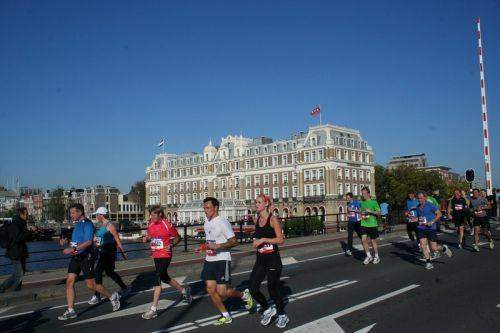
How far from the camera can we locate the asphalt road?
7504mm

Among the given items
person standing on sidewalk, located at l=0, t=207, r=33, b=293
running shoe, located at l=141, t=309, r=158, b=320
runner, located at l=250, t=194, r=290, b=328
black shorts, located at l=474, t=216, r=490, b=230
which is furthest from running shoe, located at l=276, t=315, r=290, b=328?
black shorts, located at l=474, t=216, r=490, b=230

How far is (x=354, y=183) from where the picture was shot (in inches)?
4055

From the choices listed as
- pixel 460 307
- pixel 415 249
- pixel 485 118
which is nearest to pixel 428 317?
pixel 460 307

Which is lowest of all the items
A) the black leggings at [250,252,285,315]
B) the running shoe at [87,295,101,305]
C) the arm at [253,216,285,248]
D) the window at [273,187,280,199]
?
the running shoe at [87,295,101,305]

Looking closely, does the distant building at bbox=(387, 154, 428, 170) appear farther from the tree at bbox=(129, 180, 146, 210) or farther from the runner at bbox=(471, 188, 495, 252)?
the runner at bbox=(471, 188, 495, 252)

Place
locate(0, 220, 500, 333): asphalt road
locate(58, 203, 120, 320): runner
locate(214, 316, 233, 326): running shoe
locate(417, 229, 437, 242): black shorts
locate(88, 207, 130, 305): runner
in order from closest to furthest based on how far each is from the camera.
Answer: locate(0, 220, 500, 333): asphalt road
locate(214, 316, 233, 326): running shoe
locate(58, 203, 120, 320): runner
locate(88, 207, 130, 305): runner
locate(417, 229, 437, 242): black shorts

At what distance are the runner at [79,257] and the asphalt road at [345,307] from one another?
267mm

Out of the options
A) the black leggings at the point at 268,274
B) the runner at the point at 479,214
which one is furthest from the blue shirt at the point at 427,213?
the black leggings at the point at 268,274

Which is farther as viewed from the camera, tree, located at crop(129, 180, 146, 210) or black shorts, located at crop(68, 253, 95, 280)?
tree, located at crop(129, 180, 146, 210)

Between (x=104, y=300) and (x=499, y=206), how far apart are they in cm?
3640

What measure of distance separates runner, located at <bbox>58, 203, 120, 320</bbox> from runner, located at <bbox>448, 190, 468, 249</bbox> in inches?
504

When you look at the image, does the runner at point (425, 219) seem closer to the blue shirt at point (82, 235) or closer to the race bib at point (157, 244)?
the race bib at point (157, 244)

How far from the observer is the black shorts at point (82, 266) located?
8.94 meters

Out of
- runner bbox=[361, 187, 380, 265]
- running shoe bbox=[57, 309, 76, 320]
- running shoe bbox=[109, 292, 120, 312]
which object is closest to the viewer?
running shoe bbox=[57, 309, 76, 320]
